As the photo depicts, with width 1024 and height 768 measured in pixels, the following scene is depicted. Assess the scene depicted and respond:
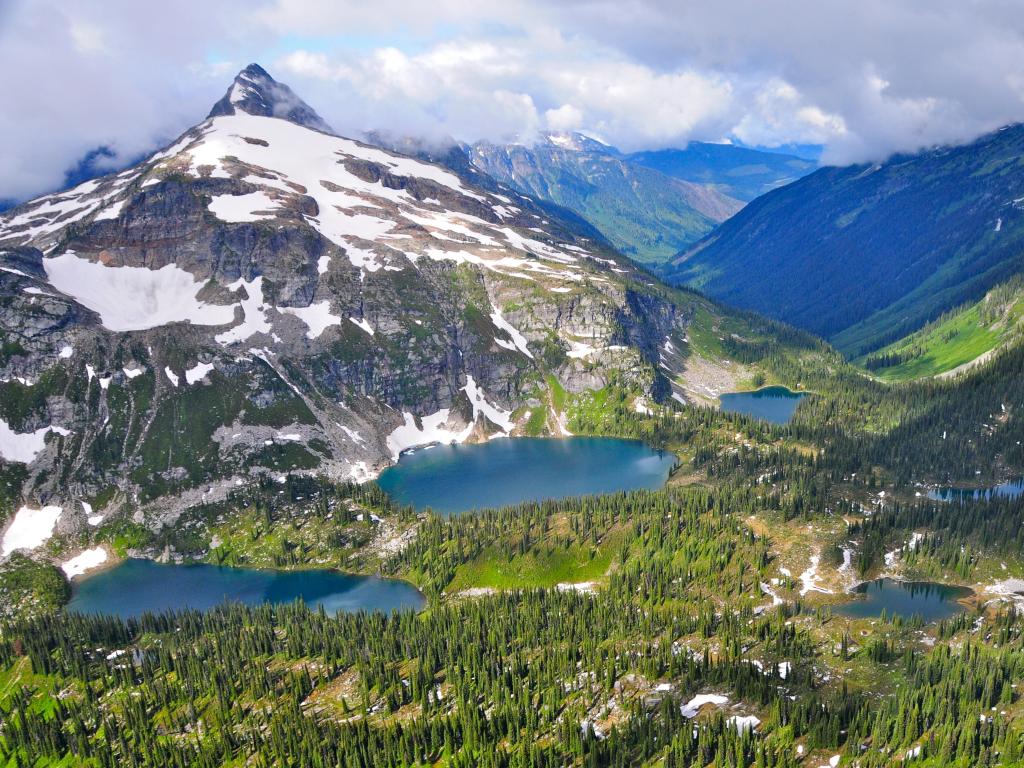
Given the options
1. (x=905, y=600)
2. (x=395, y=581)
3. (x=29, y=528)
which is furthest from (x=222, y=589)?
(x=905, y=600)

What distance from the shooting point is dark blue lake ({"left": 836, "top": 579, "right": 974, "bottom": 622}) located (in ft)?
366

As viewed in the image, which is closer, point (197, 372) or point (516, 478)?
point (516, 478)

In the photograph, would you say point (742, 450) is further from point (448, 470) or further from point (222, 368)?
point (222, 368)

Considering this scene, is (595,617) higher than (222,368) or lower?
lower

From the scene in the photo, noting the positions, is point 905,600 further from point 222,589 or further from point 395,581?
point 222,589

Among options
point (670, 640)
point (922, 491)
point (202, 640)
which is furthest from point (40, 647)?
point (922, 491)

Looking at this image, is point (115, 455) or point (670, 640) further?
point (115, 455)

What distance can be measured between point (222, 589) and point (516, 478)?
233ft

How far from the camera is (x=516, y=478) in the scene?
18212cm

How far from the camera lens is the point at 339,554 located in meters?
147

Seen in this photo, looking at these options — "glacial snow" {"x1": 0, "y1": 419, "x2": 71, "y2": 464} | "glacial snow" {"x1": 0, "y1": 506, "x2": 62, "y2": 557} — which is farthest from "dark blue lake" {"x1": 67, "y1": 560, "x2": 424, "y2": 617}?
"glacial snow" {"x1": 0, "y1": 419, "x2": 71, "y2": 464}

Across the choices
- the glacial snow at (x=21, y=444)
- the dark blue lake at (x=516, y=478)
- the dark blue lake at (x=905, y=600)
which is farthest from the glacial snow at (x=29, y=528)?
the dark blue lake at (x=905, y=600)

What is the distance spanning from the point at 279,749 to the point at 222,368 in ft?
431

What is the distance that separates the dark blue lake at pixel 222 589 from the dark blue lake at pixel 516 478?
28.2 metres
